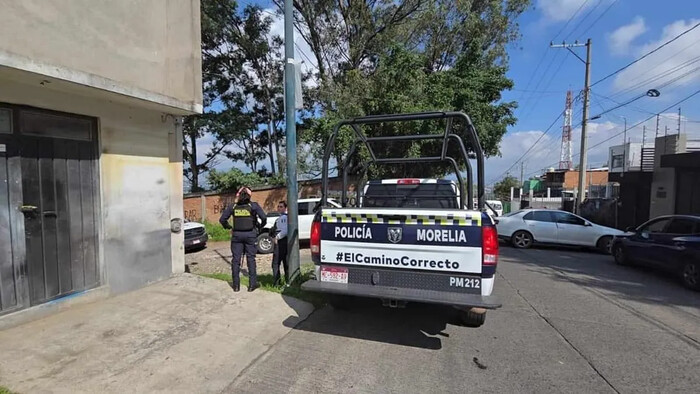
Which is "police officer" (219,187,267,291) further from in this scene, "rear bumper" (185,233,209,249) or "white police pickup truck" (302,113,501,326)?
"rear bumper" (185,233,209,249)

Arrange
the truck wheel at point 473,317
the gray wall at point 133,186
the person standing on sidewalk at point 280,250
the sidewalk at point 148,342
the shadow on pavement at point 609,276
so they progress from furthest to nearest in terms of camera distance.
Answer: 1. the shadow on pavement at point 609,276
2. the person standing on sidewalk at point 280,250
3. the gray wall at point 133,186
4. the truck wheel at point 473,317
5. the sidewalk at point 148,342

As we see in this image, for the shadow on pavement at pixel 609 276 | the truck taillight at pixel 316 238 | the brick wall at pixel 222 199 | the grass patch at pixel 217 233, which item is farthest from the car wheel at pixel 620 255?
the brick wall at pixel 222 199

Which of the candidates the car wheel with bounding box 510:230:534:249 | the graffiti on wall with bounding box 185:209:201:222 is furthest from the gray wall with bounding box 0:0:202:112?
the graffiti on wall with bounding box 185:209:201:222

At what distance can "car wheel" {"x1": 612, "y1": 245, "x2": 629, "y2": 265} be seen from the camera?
34.0 feet

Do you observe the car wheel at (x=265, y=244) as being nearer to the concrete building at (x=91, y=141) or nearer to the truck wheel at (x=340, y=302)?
the concrete building at (x=91, y=141)

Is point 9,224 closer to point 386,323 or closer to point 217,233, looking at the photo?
point 386,323

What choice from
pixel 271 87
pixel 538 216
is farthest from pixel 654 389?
pixel 271 87

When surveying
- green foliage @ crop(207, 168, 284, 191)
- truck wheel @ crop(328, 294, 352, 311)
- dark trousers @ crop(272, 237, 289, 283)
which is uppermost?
green foliage @ crop(207, 168, 284, 191)

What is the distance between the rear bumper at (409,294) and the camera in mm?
4008

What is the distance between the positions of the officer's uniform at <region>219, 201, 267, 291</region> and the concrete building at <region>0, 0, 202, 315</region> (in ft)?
4.37

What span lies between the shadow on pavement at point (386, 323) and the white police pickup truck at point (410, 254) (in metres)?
0.52

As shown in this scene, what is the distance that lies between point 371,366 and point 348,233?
4.79 ft

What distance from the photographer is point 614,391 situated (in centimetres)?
361

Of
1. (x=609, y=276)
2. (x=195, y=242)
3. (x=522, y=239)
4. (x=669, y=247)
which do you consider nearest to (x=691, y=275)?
(x=669, y=247)
